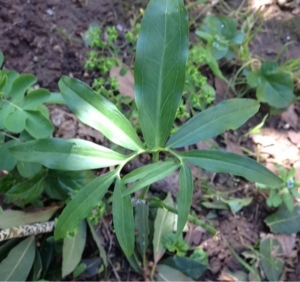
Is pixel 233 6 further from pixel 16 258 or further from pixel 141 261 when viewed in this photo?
pixel 16 258

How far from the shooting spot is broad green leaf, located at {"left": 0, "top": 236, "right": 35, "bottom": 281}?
1.20 m

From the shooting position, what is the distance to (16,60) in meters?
1.50

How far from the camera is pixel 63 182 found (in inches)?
47.3

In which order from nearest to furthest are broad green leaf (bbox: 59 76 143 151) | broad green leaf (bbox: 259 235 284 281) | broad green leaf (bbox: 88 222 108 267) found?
1. broad green leaf (bbox: 59 76 143 151)
2. broad green leaf (bbox: 88 222 108 267)
3. broad green leaf (bbox: 259 235 284 281)

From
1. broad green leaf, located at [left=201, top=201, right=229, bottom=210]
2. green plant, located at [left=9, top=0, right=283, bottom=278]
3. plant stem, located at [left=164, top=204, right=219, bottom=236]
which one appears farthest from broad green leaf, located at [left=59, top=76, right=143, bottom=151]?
broad green leaf, located at [left=201, top=201, right=229, bottom=210]

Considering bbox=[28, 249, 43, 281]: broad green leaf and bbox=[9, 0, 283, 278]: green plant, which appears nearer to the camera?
bbox=[9, 0, 283, 278]: green plant

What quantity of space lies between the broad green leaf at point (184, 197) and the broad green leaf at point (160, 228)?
451 mm

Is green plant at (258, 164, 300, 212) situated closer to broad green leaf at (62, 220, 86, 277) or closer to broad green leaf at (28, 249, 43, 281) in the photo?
broad green leaf at (62, 220, 86, 277)

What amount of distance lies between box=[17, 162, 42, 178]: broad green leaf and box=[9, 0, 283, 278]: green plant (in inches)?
6.5

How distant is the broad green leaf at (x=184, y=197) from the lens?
2.89 ft

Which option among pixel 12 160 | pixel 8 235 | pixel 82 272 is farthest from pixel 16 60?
pixel 82 272

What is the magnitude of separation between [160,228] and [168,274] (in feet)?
0.49

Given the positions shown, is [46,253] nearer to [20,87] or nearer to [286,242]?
[20,87]

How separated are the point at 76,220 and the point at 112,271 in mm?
481
